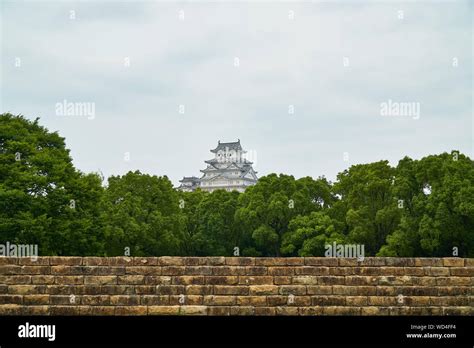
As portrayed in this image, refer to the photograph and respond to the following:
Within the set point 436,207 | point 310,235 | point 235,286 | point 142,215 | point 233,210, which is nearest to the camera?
point 235,286

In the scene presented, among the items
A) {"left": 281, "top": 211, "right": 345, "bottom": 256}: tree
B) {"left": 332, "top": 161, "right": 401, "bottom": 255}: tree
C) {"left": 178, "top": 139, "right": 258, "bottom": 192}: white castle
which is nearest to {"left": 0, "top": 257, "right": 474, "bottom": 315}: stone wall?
{"left": 332, "top": 161, "right": 401, "bottom": 255}: tree

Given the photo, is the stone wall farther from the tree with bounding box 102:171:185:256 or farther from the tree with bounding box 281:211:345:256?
the tree with bounding box 281:211:345:256

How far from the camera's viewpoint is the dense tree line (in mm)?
38406

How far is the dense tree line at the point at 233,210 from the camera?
38.4 m

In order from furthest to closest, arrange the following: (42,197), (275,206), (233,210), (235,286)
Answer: (233,210), (275,206), (42,197), (235,286)

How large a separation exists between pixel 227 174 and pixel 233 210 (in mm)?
96505

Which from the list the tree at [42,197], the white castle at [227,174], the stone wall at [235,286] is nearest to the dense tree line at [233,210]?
the tree at [42,197]

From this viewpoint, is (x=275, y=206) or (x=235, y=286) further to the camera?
(x=275, y=206)

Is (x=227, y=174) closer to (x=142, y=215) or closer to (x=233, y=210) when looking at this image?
(x=233, y=210)

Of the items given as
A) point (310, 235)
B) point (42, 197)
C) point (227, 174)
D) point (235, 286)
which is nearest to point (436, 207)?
point (310, 235)

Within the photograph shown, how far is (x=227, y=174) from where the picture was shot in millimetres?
165375
